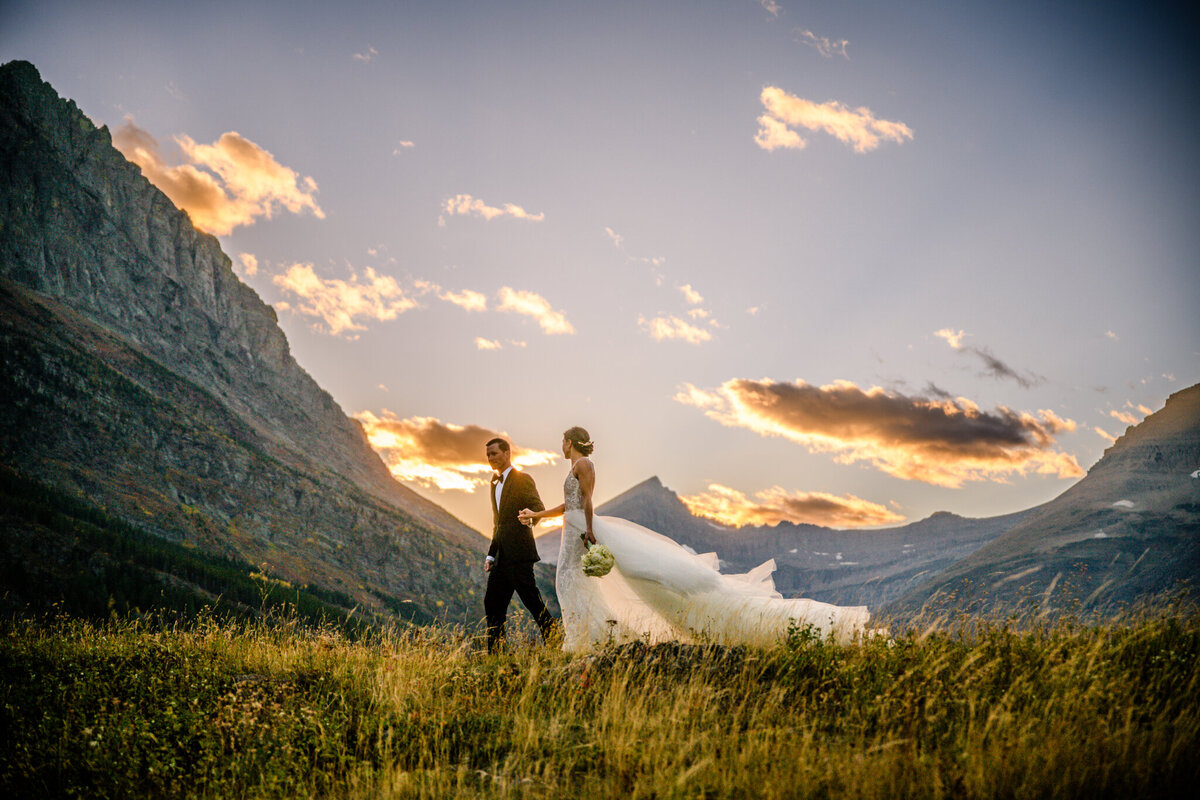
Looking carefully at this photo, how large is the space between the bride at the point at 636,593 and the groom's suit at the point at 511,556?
→ 0.84 ft

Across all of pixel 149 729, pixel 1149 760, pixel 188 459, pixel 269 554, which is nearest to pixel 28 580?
pixel 269 554

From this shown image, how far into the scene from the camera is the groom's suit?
9086mm

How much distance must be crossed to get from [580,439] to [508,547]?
1727mm

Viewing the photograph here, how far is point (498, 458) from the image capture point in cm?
952

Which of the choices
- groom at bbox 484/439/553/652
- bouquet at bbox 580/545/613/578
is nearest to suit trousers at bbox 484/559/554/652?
groom at bbox 484/439/553/652

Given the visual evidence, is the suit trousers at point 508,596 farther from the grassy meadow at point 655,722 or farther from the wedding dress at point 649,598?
the grassy meadow at point 655,722

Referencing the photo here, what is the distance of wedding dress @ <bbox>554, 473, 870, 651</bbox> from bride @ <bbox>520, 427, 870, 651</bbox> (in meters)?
0.01

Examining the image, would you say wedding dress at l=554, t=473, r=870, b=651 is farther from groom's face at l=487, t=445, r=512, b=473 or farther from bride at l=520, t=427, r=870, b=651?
groom's face at l=487, t=445, r=512, b=473

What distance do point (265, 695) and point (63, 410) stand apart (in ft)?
700

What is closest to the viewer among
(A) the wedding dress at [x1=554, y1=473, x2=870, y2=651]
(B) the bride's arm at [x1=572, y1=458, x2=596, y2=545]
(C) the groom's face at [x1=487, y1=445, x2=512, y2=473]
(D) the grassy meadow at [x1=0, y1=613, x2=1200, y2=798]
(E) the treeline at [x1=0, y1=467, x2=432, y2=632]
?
(D) the grassy meadow at [x1=0, y1=613, x2=1200, y2=798]

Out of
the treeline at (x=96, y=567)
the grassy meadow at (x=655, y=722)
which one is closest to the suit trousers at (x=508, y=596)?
the grassy meadow at (x=655, y=722)

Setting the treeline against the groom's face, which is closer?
the groom's face

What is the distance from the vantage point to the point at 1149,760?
14.5ft

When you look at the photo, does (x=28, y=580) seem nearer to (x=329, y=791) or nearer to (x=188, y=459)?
(x=188, y=459)
